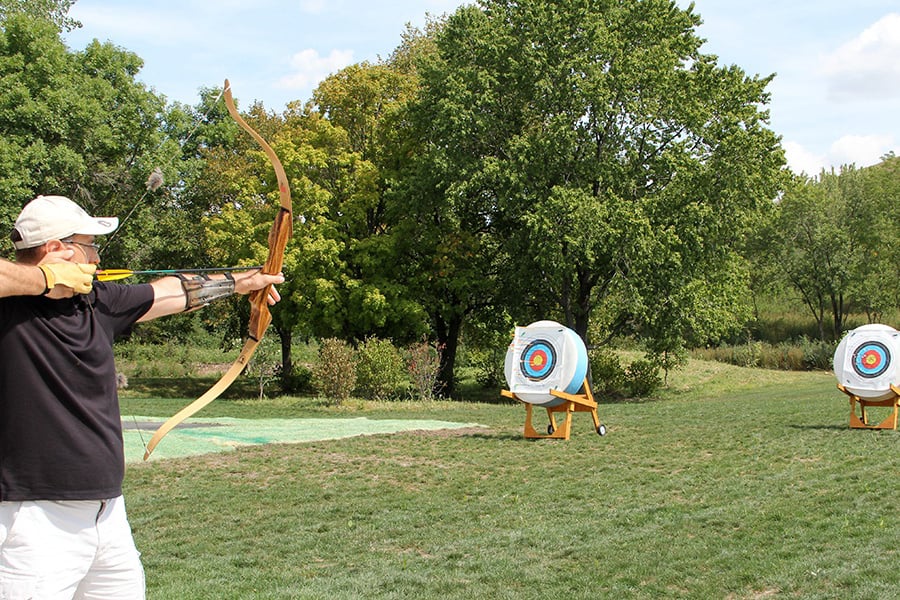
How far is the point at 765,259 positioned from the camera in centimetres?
4512

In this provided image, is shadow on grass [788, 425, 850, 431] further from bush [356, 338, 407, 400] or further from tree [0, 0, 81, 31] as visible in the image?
tree [0, 0, 81, 31]

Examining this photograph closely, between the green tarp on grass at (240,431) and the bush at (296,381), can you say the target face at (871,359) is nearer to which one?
the green tarp on grass at (240,431)

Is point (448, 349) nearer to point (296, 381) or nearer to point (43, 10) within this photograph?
point (296, 381)

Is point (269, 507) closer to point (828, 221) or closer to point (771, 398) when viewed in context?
point (771, 398)

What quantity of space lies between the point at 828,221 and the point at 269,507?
41.9 meters

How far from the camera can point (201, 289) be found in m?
3.77

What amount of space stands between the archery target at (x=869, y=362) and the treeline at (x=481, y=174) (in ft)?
29.0

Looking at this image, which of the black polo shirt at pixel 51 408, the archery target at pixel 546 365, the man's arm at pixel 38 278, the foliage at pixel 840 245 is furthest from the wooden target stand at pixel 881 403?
the foliage at pixel 840 245

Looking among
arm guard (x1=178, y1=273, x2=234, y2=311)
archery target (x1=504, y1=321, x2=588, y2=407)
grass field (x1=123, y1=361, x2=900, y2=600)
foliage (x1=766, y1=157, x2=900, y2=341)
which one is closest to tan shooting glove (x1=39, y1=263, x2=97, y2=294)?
arm guard (x1=178, y1=273, x2=234, y2=311)

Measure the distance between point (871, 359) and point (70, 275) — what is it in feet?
48.0

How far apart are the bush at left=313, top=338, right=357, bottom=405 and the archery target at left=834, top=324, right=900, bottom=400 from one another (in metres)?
12.1

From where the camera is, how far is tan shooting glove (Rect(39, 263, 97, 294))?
9.63 ft

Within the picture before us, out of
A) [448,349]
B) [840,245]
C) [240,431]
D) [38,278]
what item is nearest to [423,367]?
[448,349]

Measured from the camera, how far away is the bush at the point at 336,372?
22.6 metres
